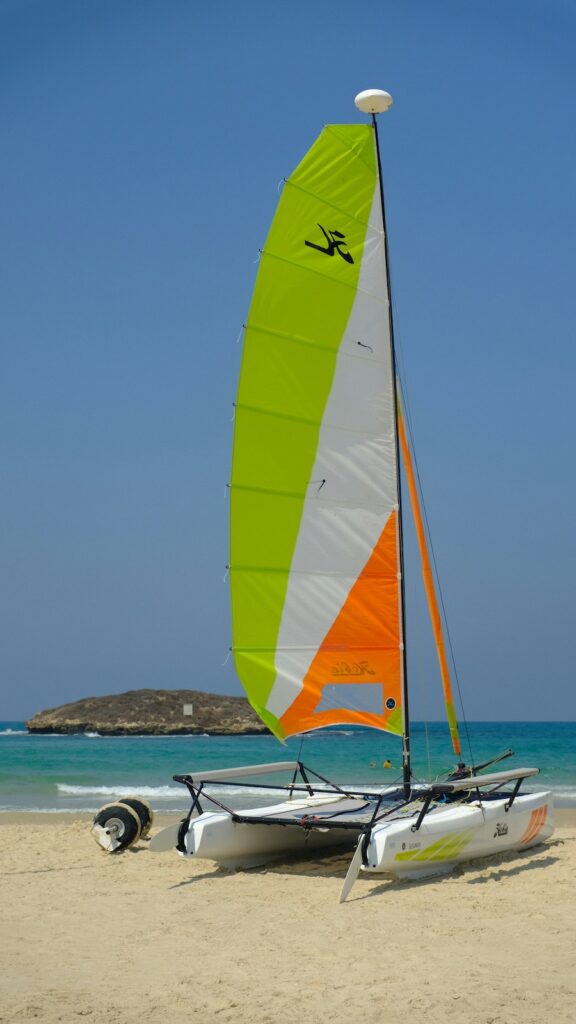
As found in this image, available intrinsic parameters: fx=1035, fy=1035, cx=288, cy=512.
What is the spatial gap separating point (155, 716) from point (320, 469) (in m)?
48.7

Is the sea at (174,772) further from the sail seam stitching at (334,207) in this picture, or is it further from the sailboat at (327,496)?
the sail seam stitching at (334,207)

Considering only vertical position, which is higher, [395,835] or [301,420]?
[301,420]

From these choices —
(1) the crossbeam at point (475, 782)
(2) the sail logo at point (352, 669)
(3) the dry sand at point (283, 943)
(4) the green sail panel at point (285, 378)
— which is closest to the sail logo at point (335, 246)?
(4) the green sail panel at point (285, 378)

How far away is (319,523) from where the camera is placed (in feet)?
29.7

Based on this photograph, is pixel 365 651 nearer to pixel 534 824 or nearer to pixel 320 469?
pixel 320 469

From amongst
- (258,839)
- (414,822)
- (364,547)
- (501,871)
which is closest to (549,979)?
(414,822)

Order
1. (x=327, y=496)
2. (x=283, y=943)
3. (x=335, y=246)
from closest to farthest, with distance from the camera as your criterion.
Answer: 1. (x=283, y=943)
2. (x=327, y=496)
3. (x=335, y=246)

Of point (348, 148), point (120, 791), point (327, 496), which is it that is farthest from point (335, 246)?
point (120, 791)

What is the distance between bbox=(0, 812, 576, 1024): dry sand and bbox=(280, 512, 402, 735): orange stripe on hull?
49.9 inches

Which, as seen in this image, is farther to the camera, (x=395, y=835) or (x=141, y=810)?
(x=141, y=810)

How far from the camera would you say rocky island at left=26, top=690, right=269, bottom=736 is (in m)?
53.8

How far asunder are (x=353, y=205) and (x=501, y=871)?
5.87 m

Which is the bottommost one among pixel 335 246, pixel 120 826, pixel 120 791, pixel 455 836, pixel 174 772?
pixel 174 772

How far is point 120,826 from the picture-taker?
9.45 meters
